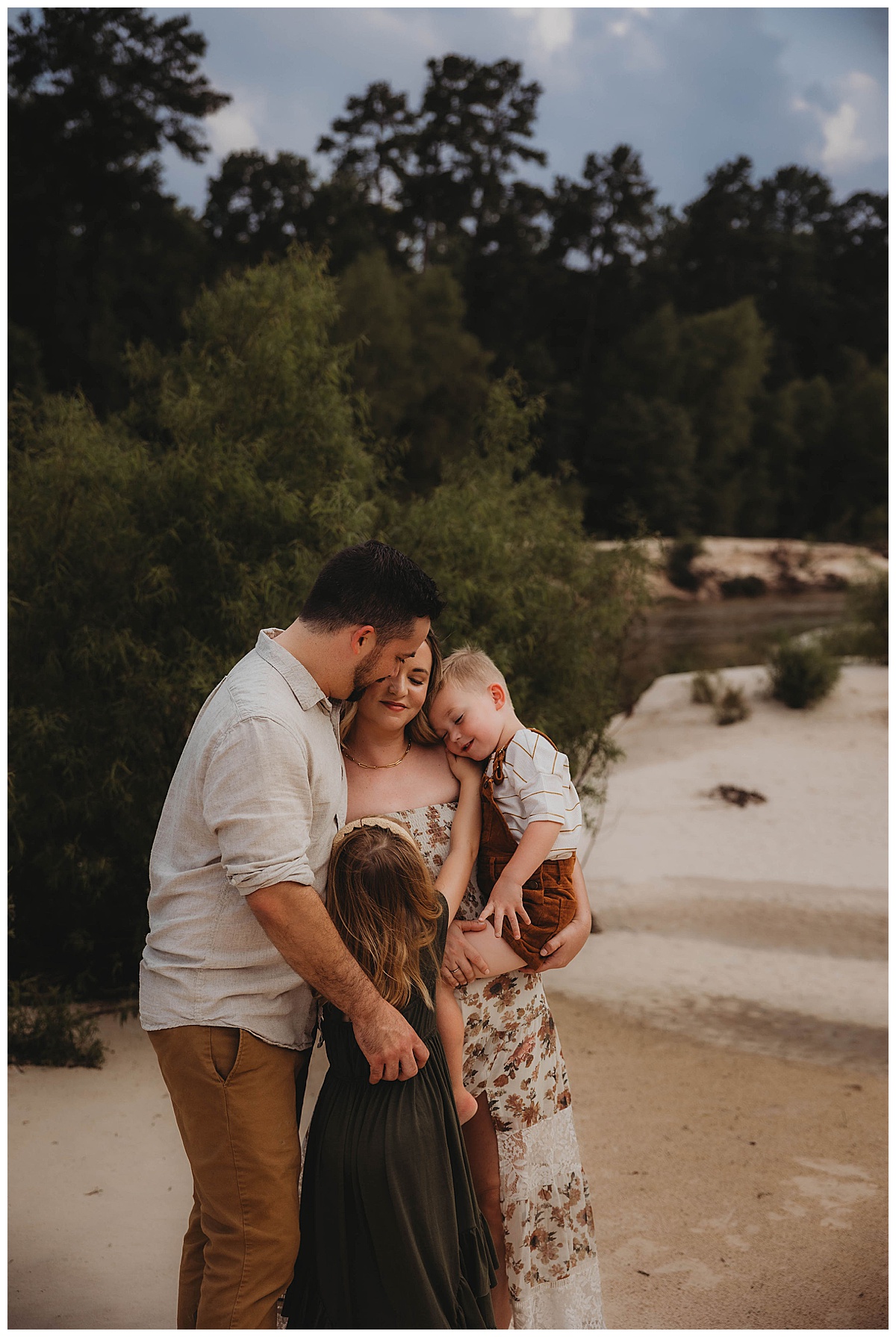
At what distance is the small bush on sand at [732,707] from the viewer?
1261 cm

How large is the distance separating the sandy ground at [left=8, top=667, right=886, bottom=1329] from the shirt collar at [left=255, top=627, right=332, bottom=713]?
1.88 meters

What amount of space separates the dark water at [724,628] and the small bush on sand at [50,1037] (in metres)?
8.97

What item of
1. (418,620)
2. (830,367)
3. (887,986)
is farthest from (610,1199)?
(830,367)

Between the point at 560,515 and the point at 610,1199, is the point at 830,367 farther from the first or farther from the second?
the point at 610,1199

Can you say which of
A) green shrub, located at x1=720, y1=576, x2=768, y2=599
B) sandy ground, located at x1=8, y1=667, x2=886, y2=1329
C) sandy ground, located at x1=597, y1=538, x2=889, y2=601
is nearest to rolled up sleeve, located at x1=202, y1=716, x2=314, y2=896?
sandy ground, located at x1=8, y1=667, x2=886, y2=1329

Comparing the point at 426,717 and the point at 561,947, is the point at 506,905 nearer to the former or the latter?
the point at 561,947

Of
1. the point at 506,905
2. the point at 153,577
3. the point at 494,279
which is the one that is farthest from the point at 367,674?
the point at 494,279

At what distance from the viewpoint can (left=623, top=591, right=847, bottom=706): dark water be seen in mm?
17031

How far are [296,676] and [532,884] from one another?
0.68 meters

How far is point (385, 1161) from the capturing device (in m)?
1.70

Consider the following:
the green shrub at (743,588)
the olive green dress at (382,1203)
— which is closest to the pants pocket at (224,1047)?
the olive green dress at (382,1203)

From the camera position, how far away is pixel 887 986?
6352mm

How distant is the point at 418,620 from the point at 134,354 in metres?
4.87

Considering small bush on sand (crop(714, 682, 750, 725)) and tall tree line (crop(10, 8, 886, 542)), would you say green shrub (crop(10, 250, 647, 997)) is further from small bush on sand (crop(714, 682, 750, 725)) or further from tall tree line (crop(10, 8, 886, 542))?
small bush on sand (crop(714, 682, 750, 725))
